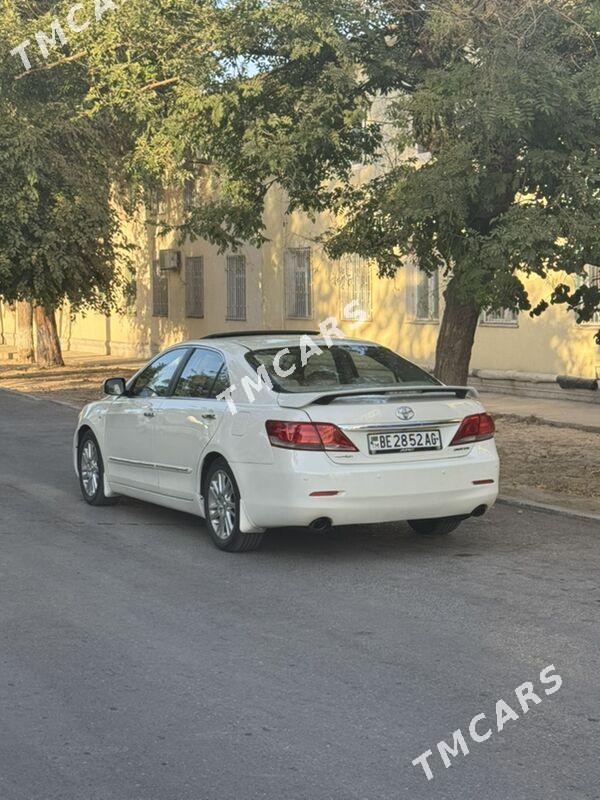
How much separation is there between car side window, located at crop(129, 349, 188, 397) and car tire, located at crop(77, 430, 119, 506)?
78cm

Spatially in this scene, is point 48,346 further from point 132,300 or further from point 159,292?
point 132,300

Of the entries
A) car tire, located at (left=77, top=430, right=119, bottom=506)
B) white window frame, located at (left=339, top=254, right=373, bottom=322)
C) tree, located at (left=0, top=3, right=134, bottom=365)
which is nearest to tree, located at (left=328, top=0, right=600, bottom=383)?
car tire, located at (left=77, top=430, right=119, bottom=506)

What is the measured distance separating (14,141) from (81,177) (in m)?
2.46

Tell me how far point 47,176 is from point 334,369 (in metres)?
14.8

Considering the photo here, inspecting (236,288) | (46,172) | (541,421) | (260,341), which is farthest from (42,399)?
(260,341)

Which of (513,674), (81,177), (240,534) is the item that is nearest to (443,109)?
(240,534)

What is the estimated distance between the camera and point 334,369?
9.45m

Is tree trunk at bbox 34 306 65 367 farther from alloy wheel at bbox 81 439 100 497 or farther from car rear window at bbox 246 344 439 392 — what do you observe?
car rear window at bbox 246 344 439 392

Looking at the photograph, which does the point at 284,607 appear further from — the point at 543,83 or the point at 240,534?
the point at 543,83

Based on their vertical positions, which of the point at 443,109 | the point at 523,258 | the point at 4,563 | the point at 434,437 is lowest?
the point at 4,563

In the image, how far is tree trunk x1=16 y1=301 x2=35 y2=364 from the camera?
3438 cm

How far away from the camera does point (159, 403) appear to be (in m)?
10.1

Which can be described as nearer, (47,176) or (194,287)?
(47,176)

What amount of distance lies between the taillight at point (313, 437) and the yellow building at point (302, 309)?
30.5ft
